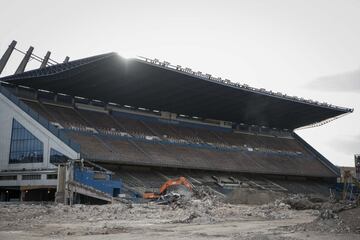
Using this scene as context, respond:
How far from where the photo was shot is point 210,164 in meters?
57.4

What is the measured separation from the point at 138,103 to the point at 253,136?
22852 millimetres

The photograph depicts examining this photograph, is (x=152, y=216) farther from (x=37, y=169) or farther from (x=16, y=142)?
(x=16, y=142)

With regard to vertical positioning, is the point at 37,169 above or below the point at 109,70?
below

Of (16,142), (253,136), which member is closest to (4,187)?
(16,142)

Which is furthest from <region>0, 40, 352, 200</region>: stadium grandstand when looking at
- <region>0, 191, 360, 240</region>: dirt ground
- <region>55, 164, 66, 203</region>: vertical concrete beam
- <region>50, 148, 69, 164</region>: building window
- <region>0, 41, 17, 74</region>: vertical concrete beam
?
<region>0, 191, 360, 240</region>: dirt ground

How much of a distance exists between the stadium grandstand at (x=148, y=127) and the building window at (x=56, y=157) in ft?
0.31

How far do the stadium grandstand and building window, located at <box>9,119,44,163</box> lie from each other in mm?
101

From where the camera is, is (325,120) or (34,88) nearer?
(34,88)

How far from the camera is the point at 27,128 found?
46688 mm

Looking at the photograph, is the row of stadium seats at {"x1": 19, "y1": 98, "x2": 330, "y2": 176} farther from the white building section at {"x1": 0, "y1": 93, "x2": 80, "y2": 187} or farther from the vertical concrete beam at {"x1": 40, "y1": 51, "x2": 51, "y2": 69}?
the vertical concrete beam at {"x1": 40, "y1": 51, "x2": 51, "y2": 69}

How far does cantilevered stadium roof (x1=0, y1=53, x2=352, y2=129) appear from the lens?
49.3 meters

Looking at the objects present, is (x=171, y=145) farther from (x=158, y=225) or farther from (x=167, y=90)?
(x=158, y=225)

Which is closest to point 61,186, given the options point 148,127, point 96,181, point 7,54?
point 96,181

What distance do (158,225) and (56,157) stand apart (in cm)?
2405
